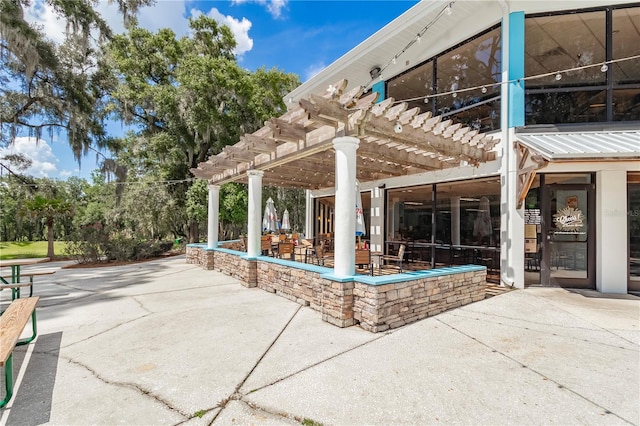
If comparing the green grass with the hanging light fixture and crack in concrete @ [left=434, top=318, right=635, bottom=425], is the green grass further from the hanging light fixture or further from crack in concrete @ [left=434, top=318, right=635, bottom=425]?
the hanging light fixture

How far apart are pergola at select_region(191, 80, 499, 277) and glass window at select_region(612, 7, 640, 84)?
3.56m

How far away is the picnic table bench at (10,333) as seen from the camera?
94.0 inches

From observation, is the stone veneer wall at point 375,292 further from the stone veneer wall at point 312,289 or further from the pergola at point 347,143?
the pergola at point 347,143

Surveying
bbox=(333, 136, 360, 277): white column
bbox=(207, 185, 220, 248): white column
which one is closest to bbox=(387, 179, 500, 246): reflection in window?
bbox=(333, 136, 360, 277): white column

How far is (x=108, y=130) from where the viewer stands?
16.7 meters

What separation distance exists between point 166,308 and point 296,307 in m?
2.41

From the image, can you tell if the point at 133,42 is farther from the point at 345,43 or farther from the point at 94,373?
the point at 94,373

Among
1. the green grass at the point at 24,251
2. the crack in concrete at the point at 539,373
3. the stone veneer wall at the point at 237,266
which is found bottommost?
the green grass at the point at 24,251

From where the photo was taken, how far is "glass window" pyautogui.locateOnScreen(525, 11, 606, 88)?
6957mm

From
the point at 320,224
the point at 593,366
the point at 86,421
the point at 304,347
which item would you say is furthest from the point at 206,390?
the point at 320,224

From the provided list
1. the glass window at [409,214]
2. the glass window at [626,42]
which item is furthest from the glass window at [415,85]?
the glass window at [626,42]

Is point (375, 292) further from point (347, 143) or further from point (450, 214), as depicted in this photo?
point (450, 214)

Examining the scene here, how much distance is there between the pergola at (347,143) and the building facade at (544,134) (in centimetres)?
115

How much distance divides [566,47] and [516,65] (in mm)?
2134
